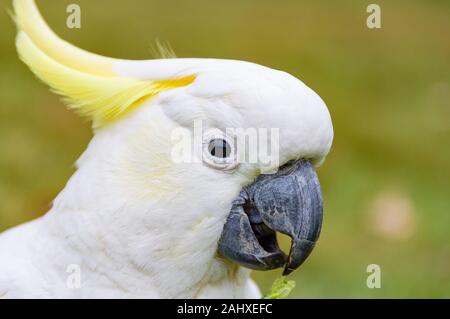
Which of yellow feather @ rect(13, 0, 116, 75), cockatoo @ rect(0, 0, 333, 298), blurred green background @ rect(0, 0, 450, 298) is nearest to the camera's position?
cockatoo @ rect(0, 0, 333, 298)

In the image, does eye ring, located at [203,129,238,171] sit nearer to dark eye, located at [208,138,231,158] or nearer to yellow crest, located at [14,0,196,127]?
dark eye, located at [208,138,231,158]

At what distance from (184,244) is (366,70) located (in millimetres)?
5590

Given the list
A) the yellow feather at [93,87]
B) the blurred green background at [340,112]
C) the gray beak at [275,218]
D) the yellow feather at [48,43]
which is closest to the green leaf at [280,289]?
the gray beak at [275,218]

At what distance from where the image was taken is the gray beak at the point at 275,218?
221 cm

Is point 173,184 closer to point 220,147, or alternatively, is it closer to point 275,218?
point 220,147

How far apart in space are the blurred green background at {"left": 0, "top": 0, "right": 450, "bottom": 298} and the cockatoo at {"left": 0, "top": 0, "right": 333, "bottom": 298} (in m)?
2.09

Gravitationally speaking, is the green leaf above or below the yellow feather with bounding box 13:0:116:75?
below

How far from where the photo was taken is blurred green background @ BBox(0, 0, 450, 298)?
4.92 meters

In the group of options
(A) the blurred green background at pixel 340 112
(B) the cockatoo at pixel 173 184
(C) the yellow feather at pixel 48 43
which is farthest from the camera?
(A) the blurred green background at pixel 340 112

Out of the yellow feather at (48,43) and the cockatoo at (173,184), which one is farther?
the yellow feather at (48,43)

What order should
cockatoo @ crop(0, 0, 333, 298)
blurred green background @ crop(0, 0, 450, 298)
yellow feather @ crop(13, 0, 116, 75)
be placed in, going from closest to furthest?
cockatoo @ crop(0, 0, 333, 298)
yellow feather @ crop(13, 0, 116, 75)
blurred green background @ crop(0, 0, 450, 298)

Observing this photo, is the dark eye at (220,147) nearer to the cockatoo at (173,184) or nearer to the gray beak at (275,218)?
the cockatoo at (173,184)

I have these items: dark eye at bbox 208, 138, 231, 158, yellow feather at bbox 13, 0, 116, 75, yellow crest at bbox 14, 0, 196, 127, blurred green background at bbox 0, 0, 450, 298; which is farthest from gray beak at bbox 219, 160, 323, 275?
blurred green background at bbox 0, 0, 450, 298
